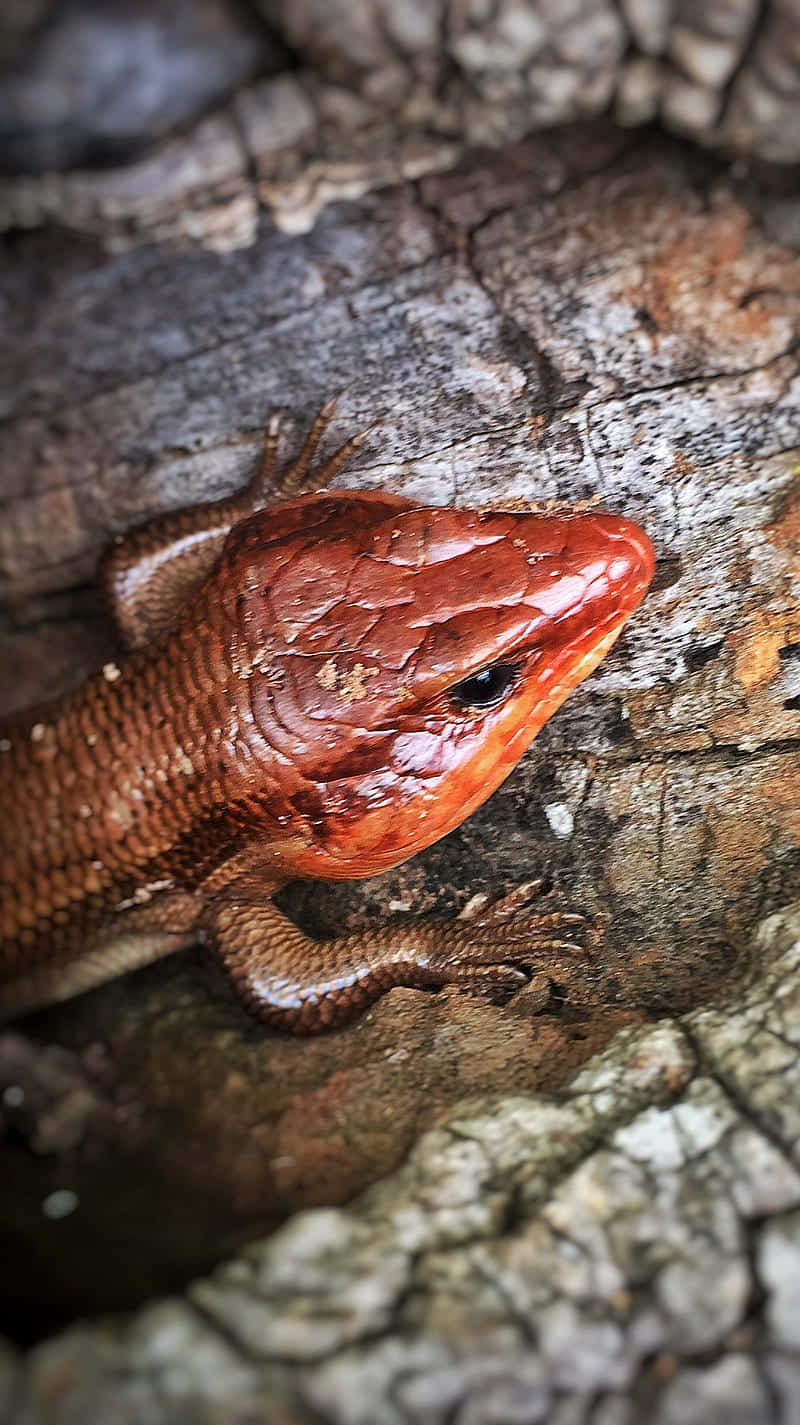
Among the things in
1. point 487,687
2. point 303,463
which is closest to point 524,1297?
point 487,687

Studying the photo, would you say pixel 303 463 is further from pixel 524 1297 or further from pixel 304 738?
pixel 524 1297

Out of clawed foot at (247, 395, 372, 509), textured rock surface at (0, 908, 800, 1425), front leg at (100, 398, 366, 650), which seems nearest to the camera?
textured rock surface at (0, 908, 800, 1425)

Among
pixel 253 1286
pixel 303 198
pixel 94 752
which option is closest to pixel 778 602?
pixel 303 198

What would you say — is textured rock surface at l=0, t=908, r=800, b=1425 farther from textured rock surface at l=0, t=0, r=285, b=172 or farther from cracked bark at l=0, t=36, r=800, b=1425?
textured rock surface at l=0, t=0, r=285, b=172

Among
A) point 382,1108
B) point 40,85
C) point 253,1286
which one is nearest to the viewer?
point 253,1286

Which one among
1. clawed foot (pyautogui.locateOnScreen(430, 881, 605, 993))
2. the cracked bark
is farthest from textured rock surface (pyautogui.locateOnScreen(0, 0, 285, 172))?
clawed foot (pyautogui.locateOnScreen(430, 881, 605, 993))

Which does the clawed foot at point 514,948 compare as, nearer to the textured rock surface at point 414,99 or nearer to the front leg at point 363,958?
the front leg at point 363,958

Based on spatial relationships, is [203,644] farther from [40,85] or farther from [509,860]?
[40,85]
